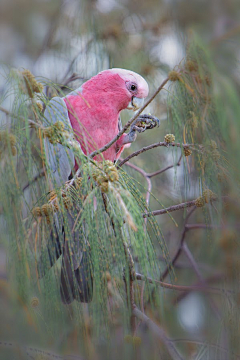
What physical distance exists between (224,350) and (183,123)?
679mm

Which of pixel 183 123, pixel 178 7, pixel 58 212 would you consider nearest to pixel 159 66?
pixel 178 7

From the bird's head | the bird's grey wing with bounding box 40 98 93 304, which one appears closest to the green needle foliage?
the bird's grey wing with bounding box 40 98 93 304

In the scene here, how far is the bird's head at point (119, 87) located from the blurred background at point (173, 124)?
167 mm

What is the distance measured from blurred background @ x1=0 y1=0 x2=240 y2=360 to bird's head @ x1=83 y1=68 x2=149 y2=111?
0.55 ft

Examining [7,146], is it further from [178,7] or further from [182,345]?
[178,7]

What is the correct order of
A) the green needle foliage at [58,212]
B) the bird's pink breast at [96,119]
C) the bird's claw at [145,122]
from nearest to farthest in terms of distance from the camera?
1. the green needle foliage at [58,212]
2. the bird's claw at [145,122]
3. the bird's pink breast at [96,119]


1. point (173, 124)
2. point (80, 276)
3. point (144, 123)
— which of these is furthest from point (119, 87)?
point (80, 276)

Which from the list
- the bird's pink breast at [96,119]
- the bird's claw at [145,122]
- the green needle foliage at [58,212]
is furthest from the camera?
the bird's pink breast at [96,119]

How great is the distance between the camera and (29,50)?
8.93 ft

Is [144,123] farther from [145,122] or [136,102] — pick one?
[136,102]

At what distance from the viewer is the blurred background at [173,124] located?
1.05m

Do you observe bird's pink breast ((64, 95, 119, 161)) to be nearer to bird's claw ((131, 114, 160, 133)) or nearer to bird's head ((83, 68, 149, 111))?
bird's head ((83, 68, 149, 111))

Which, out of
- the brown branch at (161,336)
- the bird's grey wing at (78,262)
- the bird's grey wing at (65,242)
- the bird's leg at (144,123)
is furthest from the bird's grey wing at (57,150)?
the brown branch at (161,336)

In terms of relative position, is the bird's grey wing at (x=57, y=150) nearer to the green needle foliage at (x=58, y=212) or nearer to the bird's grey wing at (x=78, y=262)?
the green needle foliage at (x=58, y=212)
